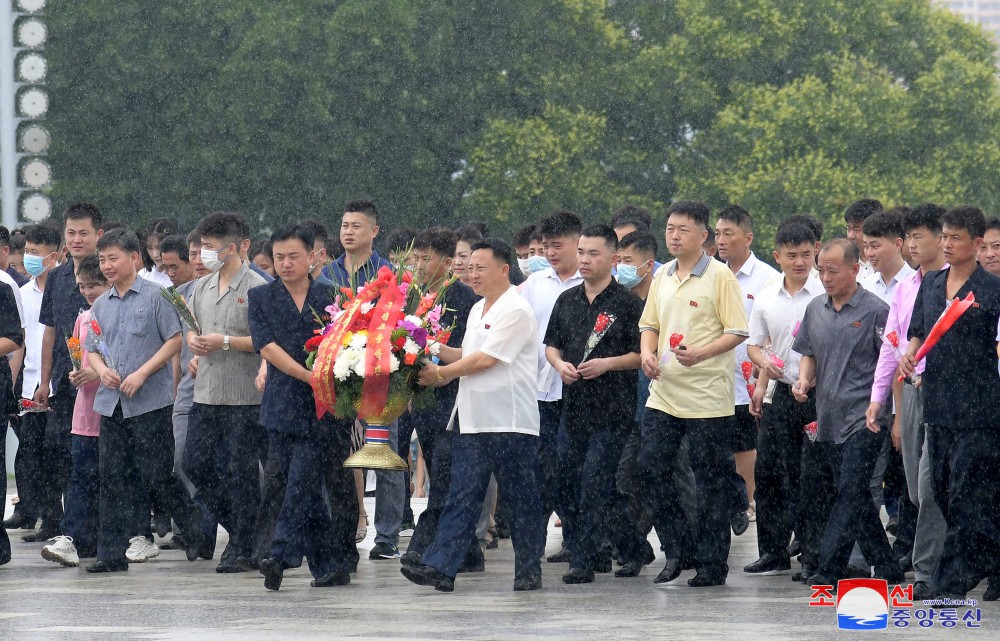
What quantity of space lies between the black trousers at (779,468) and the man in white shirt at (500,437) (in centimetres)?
153

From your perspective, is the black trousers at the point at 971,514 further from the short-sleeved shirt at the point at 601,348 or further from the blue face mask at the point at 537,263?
the blue face mask at the point at 537,263

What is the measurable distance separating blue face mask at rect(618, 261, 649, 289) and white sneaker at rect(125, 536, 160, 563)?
3.68 metres

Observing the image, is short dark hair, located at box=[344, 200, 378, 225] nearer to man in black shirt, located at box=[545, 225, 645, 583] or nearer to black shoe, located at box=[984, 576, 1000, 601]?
man in black shirt, located at box=[545, 225, 645, 583]

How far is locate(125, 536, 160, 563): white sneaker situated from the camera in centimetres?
1217

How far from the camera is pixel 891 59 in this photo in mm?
51750

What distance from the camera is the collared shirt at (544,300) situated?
12133 mm

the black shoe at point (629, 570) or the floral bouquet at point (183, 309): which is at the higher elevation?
the floral bouquet at point (183, 309)

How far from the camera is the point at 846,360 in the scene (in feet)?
33.4

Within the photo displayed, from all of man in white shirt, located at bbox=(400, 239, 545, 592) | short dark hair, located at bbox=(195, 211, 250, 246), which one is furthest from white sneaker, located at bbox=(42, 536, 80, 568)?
man in white shirt, located at bbox=(400, 239, 545, 592)

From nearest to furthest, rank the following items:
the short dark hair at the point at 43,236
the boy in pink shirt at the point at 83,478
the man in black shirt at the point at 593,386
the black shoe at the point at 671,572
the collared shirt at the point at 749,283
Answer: the black shoe at the point at 671,572 < the man in black shirt at the point at 593,386 < the boy in pink shirt at the point at 83,478 < the collared shirt at the point at 749,283 < the short dark hair at the point at 43,236

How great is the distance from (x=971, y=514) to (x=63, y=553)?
5901 millimetres

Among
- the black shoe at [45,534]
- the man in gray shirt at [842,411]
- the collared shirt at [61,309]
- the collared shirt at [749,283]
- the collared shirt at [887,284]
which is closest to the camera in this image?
the man in gray shirt at [842,411]

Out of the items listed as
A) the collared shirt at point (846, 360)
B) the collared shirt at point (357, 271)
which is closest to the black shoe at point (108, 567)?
the collared shirt at point (357, 271)

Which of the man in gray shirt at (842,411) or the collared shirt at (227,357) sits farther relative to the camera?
the collared shirt at (227,357)
